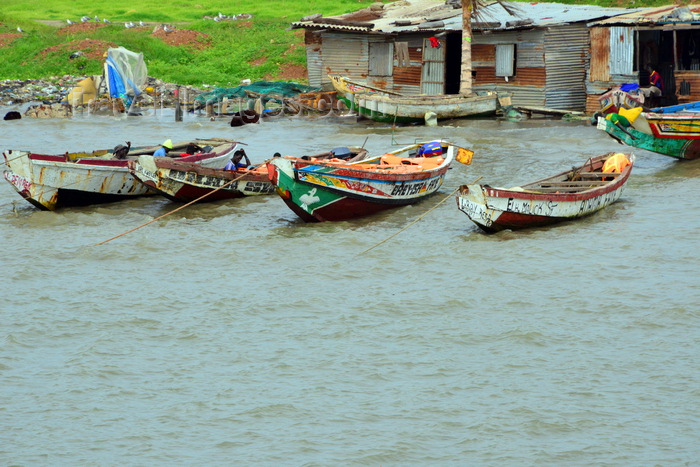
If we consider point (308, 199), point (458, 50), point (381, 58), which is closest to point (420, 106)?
point (381, 58)

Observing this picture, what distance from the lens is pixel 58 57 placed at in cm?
4012

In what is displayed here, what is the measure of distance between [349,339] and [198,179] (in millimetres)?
6906

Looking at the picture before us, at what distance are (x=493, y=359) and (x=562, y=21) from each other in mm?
18478

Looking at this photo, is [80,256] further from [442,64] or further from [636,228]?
[442,64]

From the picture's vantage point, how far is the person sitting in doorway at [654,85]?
2164cm

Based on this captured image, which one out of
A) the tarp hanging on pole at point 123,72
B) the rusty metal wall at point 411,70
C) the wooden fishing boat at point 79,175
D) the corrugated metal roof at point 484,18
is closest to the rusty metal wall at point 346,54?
the corrugated metal roof at point 484,18

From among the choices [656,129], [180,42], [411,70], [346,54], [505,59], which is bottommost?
[656,129]

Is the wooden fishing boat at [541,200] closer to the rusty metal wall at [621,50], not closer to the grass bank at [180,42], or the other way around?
the rusty metal wall at [621,50]

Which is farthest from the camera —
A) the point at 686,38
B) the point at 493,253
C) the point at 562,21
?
the point at 562,21

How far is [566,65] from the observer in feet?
82.2

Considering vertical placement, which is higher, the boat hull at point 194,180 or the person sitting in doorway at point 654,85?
the person sitting in doorway at point 654,85

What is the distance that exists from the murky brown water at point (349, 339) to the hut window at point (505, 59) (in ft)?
37.4

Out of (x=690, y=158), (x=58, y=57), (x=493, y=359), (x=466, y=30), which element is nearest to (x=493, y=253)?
(x=493, y=359)

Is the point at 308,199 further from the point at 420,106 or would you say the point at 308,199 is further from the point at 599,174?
the point at 420,106
